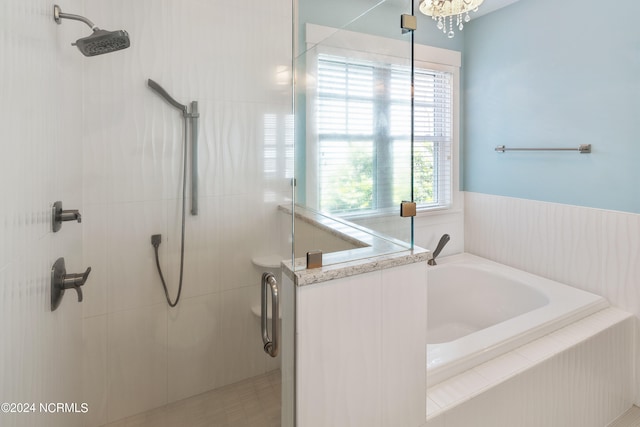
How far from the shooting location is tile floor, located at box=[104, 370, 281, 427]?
175 cm

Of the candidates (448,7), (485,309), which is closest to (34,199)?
(448,7)

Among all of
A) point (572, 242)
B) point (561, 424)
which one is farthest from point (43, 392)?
point (572, 242)

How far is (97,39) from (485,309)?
8.85ft

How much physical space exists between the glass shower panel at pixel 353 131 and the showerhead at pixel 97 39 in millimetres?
673

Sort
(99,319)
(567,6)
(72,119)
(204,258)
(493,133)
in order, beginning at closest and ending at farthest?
1. (72,119)
2. (99,319)
3. (204,258)
4. (567,6)
5. (493,133)

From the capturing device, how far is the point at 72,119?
141 cm

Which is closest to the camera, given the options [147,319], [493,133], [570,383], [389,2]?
[389,2]

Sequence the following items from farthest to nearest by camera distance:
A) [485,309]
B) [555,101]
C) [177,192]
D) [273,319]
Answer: [485,309]
[555,101]
[177,192]
[273,319]

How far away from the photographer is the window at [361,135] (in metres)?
1.28

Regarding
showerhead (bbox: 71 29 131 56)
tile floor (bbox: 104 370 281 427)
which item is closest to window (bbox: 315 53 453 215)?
showerhead (bbox: 71 29 131 56)

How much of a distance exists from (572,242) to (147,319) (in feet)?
8.70

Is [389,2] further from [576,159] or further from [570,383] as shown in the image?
[570,383]

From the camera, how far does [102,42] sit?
1.18 m

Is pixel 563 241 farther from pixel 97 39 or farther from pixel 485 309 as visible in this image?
pixel 97 39
